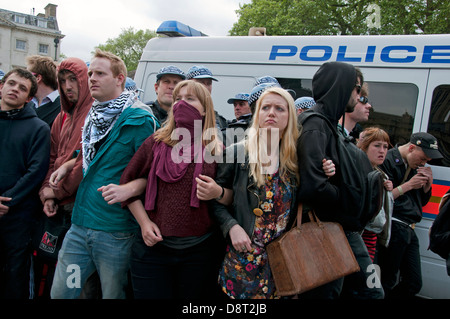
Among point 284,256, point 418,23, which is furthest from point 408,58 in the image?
point 418,23

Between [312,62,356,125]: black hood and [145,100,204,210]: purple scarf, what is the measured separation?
2.69ft

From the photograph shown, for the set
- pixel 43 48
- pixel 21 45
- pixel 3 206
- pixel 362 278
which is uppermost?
pixel 43 48

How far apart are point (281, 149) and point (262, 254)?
0.65 meters

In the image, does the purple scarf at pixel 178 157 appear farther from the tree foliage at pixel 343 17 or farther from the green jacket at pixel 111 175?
the tree foliage at pixel 343 17

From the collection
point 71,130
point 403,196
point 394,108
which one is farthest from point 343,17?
point 71,130

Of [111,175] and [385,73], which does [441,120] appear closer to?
[385,73]

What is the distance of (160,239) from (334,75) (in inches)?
58.7

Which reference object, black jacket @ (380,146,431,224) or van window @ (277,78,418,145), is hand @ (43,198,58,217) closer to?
black jacket @ (380,146,431,224)

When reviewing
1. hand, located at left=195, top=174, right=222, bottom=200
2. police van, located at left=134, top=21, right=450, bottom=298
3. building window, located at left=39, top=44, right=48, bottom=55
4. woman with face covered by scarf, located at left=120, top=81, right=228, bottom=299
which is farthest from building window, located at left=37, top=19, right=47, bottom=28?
hand, located at left=195, top=174, right=222, bottom=200

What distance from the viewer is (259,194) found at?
1.94m

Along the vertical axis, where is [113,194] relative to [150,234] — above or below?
above

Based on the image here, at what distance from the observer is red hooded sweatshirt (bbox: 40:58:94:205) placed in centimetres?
238
